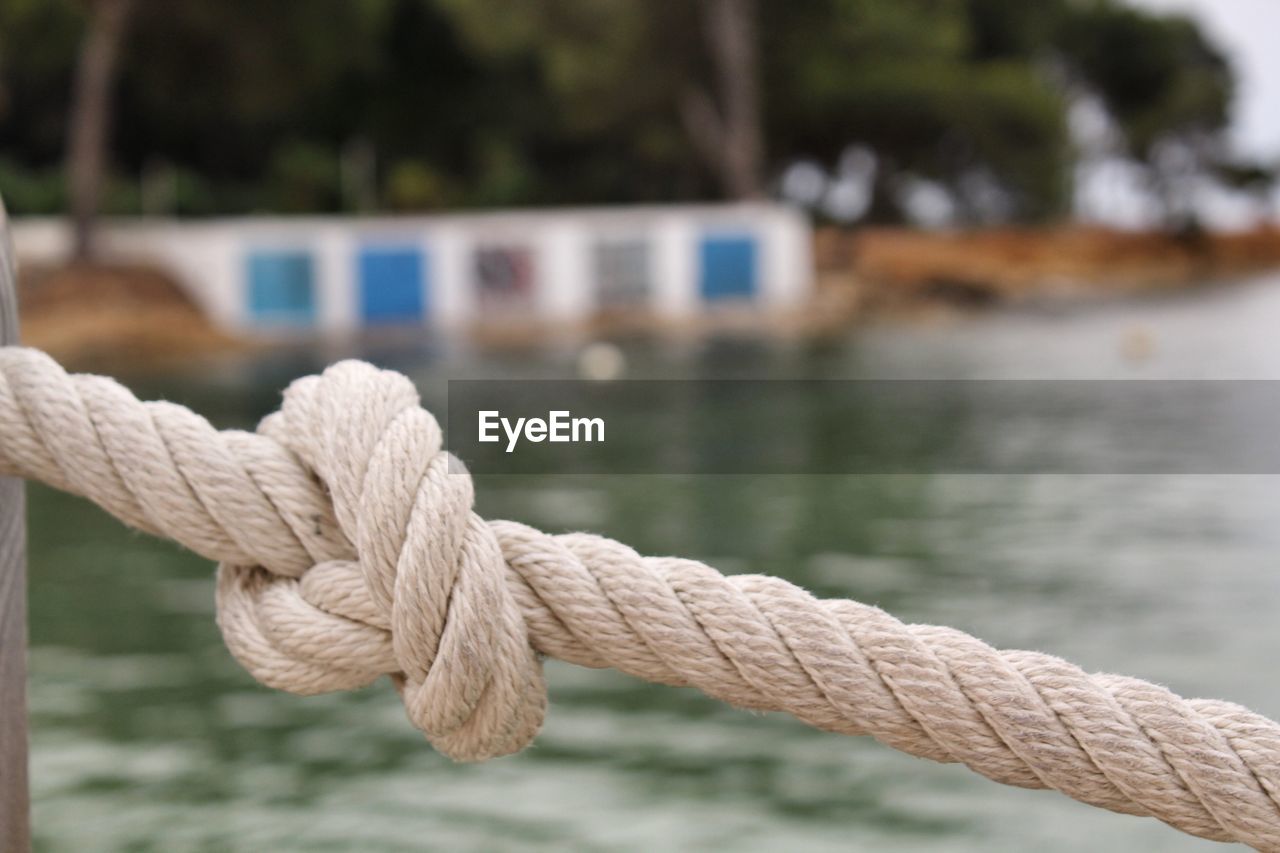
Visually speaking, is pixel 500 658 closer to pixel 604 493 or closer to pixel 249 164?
pixel 604 493

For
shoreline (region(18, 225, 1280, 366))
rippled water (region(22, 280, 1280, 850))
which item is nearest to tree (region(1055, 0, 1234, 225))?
shoreline (region(18, 225, 1280, 366))

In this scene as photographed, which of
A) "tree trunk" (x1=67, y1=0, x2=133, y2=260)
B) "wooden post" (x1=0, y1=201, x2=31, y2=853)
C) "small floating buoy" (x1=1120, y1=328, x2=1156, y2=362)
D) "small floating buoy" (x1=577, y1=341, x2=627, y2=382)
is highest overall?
"tree trunk" (x1=67, y1=0, x2=133, y2=260)

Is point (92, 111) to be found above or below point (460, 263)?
above

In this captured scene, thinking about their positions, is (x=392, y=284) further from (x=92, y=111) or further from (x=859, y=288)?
(x=859, y=288)

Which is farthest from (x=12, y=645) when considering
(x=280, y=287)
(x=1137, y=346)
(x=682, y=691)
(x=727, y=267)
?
(x=727, y=267)

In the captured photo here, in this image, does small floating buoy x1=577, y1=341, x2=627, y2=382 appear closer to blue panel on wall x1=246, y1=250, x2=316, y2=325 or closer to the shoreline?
the shoreline

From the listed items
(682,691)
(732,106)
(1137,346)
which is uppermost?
(732,106)

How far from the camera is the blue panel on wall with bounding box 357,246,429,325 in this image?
2641 centimetres

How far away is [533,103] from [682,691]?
3088 cm

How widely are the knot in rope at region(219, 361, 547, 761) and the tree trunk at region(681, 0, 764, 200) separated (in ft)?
96.9

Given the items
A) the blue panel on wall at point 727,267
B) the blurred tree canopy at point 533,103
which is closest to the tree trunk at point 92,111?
the blurred tree canopy at point 533,103

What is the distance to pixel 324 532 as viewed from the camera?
1.35 meters

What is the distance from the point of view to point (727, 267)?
29250mm

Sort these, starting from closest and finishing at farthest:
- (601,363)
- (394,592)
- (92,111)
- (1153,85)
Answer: (394,592), (601,363), (92,111), (1153,85)
